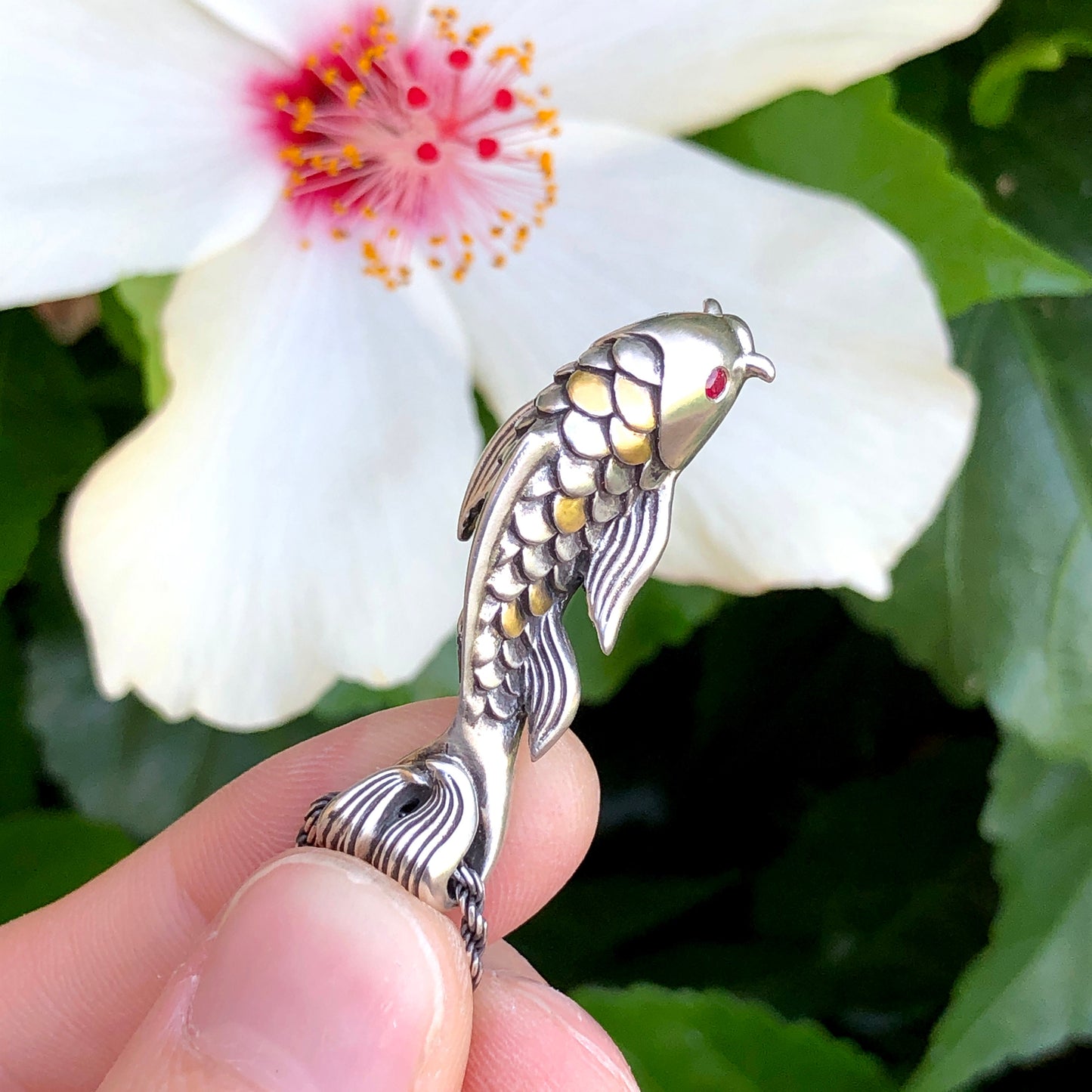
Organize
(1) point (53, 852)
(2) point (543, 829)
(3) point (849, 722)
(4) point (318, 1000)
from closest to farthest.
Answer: (4) point (318, 1000)
(2) point (543, 829)
(1) point (53, 852)
(3) point (849, 722)

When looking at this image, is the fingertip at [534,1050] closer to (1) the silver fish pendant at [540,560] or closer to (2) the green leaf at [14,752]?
(1) the silver fish pendant at [540,560]

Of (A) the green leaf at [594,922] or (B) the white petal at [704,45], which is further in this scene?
(A) the green leaf at [594,922]

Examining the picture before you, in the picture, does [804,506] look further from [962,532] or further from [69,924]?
[69,924]

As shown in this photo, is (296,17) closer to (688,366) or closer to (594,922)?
(688,366)

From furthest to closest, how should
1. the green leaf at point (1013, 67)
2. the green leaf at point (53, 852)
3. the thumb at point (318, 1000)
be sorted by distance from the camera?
the green leaf at point (53, 852), the green leaf at point (1013, 67), the thumb at point (318, 1000)

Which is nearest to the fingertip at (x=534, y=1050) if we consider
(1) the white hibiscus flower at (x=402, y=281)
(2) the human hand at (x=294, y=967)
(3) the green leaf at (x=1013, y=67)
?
(2) the human hand at (x=294, y=967)

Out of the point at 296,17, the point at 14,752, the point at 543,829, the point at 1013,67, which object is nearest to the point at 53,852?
the point at 14,752
